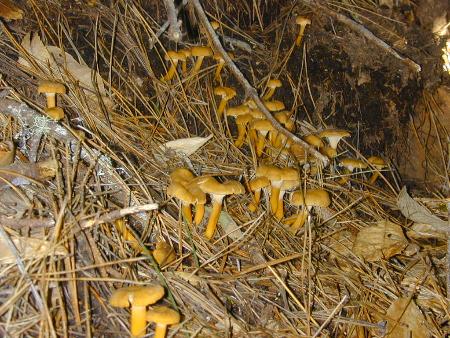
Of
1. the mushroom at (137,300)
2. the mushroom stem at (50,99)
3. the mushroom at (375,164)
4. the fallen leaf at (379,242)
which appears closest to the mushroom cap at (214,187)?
the mushroom at (137,300)

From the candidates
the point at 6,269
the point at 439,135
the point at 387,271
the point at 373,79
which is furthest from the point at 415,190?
the point at 6,269

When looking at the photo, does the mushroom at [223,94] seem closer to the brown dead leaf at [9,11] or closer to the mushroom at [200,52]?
the mushroom at [200,52]

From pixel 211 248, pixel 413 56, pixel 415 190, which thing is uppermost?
pixel 413 56

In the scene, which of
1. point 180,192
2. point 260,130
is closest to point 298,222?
point 260,130

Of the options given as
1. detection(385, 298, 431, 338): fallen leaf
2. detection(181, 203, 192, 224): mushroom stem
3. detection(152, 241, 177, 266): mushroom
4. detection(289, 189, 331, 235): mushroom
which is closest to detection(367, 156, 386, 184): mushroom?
detection(289, 189, 331, 235): mushroom

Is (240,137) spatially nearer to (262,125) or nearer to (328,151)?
(262,125)

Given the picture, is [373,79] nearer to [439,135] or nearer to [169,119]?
[439,135]
